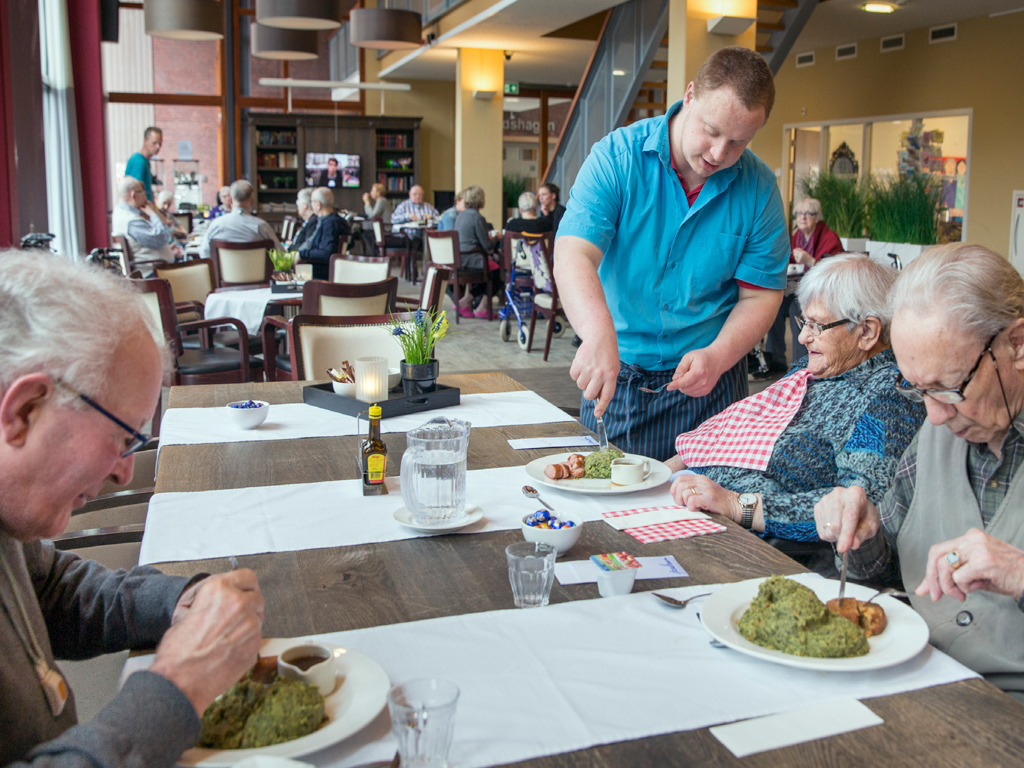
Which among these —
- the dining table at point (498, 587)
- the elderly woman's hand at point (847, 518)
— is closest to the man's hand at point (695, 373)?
the dining table at point (498, 587)

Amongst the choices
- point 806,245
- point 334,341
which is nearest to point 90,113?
point 806,245

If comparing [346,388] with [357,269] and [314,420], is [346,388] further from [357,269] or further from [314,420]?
[357,269]

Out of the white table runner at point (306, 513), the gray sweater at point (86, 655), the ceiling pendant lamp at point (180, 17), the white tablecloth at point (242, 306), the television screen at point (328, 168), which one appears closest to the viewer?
A: the gray sweater at point (86, 655)

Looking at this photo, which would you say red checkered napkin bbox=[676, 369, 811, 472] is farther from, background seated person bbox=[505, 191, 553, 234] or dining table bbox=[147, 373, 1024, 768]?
background seated person bbox=[505, 191, 553, 234]

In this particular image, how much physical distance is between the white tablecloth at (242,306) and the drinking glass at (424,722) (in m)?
4.73

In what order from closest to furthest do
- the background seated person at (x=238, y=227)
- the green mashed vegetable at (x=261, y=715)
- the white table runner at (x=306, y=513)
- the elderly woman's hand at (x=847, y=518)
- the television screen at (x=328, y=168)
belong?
the green mashed vegetable at (x=261, y=715) < the elderly woman's hand at (x=847, y=518) < the white table runner at (x=306, y=513) < the background seated person at (x=238, y=227) < the television screen at (x=328, y=168)

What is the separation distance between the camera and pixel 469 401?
288cm

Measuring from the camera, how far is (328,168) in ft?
59.3

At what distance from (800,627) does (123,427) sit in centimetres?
87

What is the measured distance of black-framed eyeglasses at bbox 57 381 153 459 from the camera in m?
0.98

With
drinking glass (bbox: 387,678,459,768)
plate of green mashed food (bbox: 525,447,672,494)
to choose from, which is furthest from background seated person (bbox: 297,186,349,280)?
drinking glass (bbox: 387,678,459,768)

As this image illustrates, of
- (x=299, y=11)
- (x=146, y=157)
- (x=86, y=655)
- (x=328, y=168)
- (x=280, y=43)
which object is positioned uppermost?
(x=280, y=43)

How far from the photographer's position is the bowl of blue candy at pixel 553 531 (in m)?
1.56

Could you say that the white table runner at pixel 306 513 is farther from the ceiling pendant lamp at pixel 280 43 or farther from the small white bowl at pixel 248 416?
the ceiling pendant lamp at pixel 280 43
